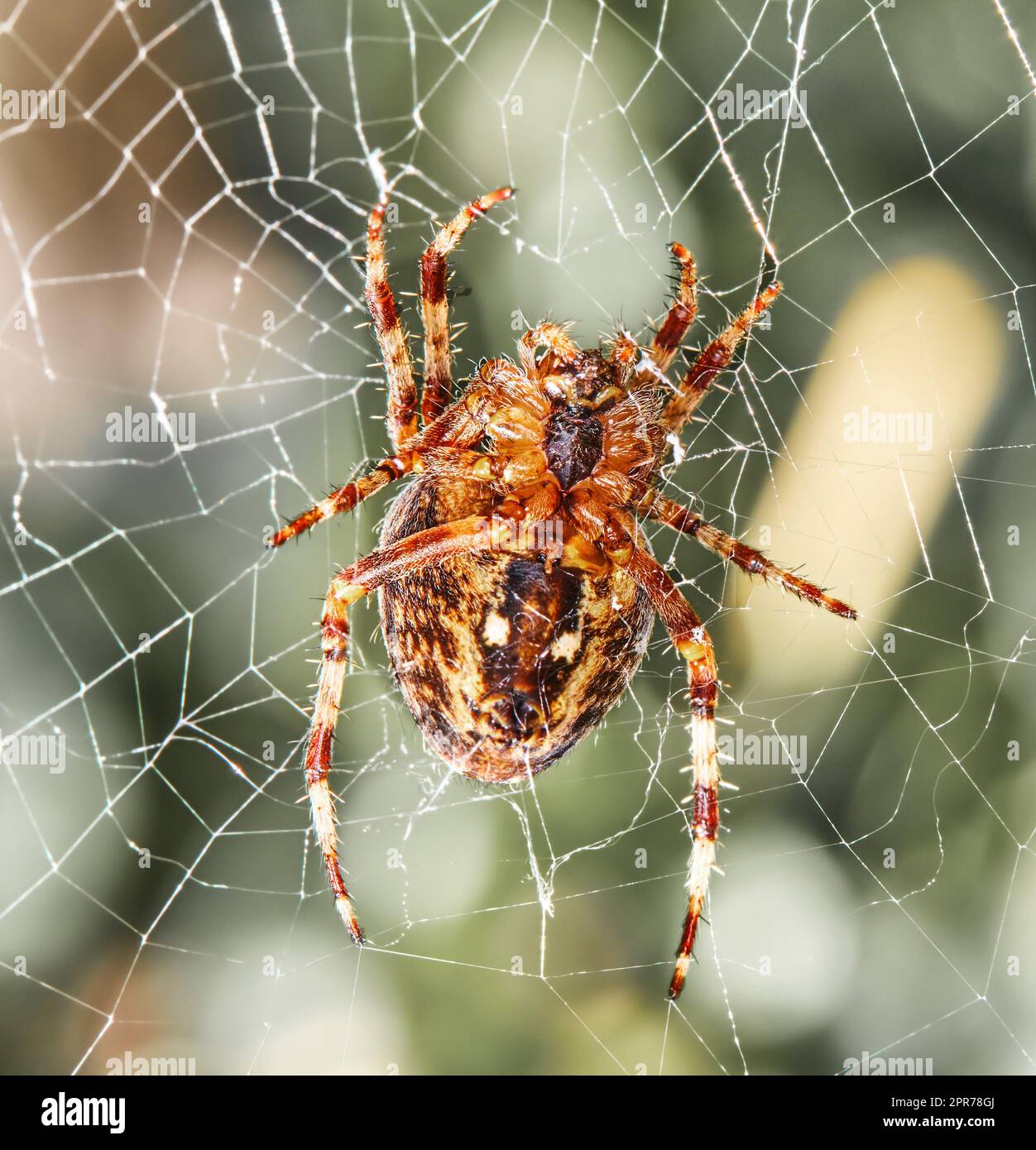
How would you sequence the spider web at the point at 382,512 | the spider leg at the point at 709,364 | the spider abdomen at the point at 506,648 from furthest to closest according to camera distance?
the spider web at the point at 382,512 → the spider leg at the point at 709,364 → the spider abdomen at the point at 506,648

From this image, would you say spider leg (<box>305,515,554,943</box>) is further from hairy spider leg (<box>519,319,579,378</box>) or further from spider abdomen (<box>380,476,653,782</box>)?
hairy spider leg (<box>519,319,579,378</box>)

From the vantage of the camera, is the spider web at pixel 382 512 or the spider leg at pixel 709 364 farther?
the spider web at pixel 382 512

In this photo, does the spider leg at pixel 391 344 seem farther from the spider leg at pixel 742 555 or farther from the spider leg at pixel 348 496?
the spider leg at pixel 742 555

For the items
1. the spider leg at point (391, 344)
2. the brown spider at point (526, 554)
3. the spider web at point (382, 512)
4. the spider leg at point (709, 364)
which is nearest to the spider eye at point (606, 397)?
the brown spider at point (526, 554)

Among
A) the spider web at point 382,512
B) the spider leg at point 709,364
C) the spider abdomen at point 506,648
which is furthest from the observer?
the spider web at point 382,512

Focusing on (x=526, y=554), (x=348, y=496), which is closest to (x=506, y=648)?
(x=526, y=554)

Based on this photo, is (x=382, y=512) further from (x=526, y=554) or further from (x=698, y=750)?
(x=698, y=750)

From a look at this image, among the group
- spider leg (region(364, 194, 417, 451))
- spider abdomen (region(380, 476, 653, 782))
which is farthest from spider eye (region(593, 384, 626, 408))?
spider leg (region(364, 194, 417, 451))
